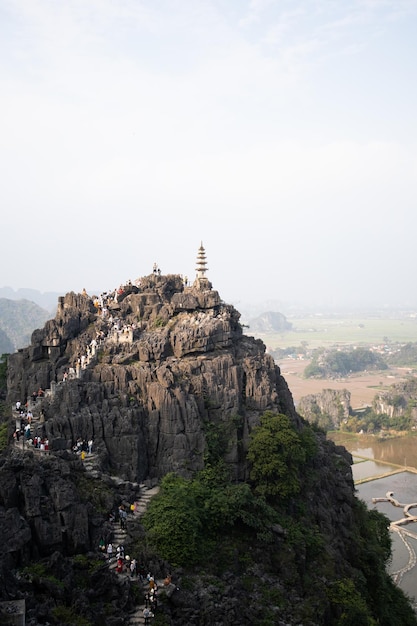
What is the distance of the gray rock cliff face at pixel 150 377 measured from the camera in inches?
1330

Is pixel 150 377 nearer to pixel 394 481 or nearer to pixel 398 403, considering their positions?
pixel 394 481

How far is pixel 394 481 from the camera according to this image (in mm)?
70625

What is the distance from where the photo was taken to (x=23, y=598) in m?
19.3

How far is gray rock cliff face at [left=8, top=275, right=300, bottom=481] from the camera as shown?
33781 mm

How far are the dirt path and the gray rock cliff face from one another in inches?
3212

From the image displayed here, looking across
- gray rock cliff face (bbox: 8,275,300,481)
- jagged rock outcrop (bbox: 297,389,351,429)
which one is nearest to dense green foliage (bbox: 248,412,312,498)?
gray rock cliff face (bbox: 8,275,300,481)

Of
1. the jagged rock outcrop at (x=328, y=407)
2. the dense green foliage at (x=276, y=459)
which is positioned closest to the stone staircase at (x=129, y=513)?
the dense green foliage at (x=276, y=459)

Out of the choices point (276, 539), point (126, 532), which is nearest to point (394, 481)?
point (276, 539)

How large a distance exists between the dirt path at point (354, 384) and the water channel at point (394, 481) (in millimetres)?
27170

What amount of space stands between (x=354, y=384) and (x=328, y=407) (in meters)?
52.7

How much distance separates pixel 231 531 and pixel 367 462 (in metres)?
53.4

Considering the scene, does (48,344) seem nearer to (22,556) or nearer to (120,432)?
(120,432)

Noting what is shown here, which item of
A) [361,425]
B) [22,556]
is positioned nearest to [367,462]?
[361,425]

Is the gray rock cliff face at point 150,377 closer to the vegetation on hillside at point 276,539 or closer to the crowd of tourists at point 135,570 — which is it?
the vegetation on hillside at point 276,539
